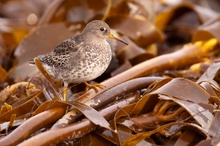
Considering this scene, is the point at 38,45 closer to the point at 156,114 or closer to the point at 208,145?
the point at 156,114

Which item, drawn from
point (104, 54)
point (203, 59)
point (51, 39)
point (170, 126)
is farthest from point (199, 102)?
point (51, 39)

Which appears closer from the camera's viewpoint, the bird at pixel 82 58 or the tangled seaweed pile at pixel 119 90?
the tangled seaweed pile at pixel 119 90

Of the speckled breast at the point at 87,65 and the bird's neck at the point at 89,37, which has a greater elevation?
the bird's neck at the point at 89,37

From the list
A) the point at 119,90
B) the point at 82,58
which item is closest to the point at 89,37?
the point at 82,58

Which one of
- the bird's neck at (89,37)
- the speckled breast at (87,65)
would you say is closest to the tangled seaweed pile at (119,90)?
the speckled breast at (87,65)

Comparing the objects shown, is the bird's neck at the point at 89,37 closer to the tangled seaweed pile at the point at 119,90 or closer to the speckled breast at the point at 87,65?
the speckled breast at the point at 87,65
